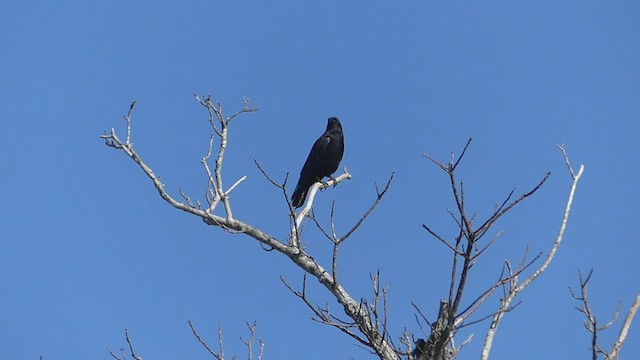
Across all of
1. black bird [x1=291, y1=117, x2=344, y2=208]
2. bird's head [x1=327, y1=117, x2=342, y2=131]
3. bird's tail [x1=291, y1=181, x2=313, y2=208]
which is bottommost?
bird's tail [x1=291, y1=181, x2=313, y2=208]

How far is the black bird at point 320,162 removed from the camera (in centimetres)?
949

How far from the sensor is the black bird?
949 centimetres

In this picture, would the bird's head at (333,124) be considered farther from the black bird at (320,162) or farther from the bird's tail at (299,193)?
the bird's tail at (299,193)

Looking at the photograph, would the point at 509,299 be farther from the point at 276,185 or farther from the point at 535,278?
the point at 276,185

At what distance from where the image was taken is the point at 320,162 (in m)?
9.55

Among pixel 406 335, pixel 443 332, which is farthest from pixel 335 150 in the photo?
pixel 443 332

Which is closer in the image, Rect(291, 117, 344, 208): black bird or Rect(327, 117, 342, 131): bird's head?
Rect(291, 117, 344, 208): black bird

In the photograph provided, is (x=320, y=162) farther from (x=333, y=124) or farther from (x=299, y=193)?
(x=333, y=124)

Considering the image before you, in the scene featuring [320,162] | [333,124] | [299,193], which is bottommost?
[299,193]

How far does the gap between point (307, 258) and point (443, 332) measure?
1.84 metres

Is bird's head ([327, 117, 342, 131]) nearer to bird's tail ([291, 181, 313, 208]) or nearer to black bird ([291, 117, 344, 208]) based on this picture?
black bird ([291, 117, 344, 208])

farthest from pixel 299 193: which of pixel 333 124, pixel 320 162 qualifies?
pixel 333 124

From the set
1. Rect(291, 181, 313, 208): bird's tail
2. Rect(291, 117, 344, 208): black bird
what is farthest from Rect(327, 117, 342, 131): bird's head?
Rect(291, 181, 313, 208): bird's tail

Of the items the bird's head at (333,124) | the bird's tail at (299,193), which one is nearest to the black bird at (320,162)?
the bird's tail at (299,193)
